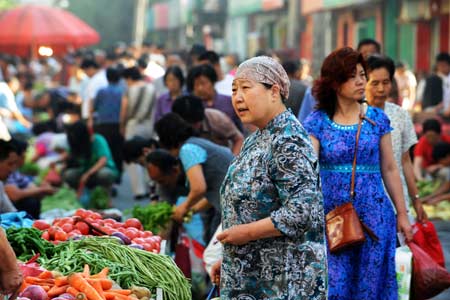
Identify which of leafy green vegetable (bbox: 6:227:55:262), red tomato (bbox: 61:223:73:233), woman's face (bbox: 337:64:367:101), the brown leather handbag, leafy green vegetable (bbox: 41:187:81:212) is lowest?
leafy green vegetable (bbox: 41:187:81:212)

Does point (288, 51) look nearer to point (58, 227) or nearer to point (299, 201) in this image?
point (58, 227)

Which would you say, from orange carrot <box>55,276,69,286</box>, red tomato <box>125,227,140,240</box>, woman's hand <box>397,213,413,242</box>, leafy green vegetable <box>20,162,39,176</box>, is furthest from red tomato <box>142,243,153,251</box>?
leafy green vegetable <box>20,162,39,176</box>

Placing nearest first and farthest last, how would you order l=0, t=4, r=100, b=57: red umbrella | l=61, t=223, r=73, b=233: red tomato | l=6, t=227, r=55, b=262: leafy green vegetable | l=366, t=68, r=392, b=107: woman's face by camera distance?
l=6, t=227, r=55, b=262: leafy green vegetable < l=61, t=223, r=73, b=233: red tomato < l=366, t=68, r=392, b=107: woman's face < l=0, t=4, r=100, b=57: red umbrella

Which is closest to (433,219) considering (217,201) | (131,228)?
(217,201)

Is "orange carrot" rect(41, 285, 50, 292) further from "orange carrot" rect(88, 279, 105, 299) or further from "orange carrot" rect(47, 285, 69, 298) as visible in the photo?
"orange carrot" rect(88, 279, 105, 299)

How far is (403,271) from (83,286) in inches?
91.5

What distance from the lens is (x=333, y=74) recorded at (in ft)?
20.6

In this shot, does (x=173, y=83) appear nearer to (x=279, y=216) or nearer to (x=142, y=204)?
(x=142, y=204)

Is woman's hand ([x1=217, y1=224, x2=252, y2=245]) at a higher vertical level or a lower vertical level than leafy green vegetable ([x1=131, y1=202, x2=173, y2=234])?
higher

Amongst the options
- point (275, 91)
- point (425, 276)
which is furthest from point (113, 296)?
point (425, 276)

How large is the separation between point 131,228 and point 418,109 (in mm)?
11782

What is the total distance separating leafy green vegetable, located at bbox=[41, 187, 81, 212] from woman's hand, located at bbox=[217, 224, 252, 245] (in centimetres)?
815

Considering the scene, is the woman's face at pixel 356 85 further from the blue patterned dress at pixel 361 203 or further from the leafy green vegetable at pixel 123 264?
the leafy green vegetable at pixel 123 264

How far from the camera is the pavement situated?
998 centimetres
